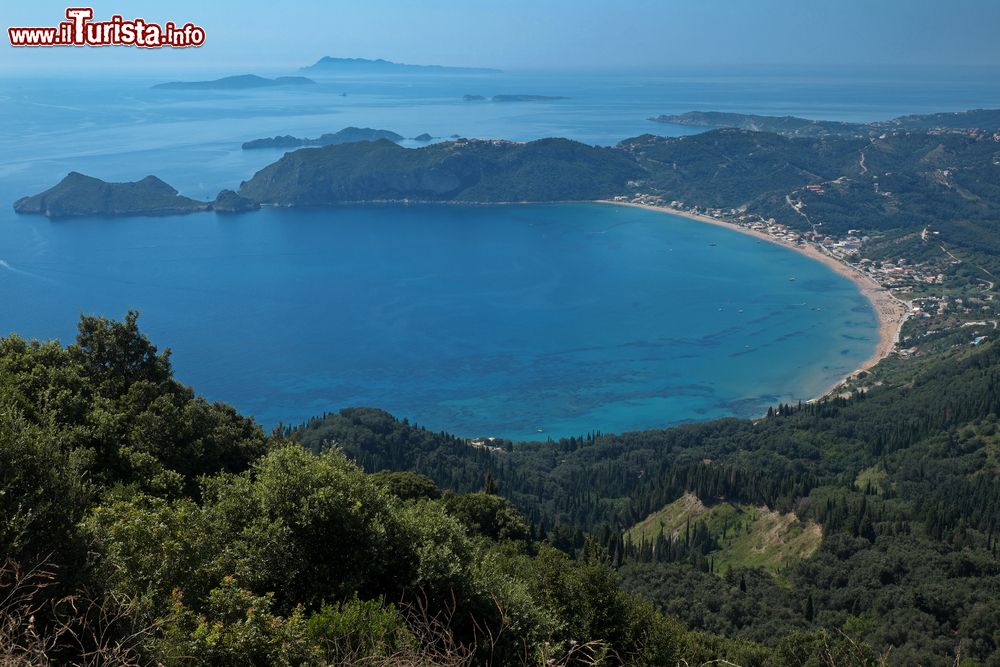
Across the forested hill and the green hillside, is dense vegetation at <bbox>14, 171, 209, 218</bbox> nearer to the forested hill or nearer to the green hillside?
the forested hill

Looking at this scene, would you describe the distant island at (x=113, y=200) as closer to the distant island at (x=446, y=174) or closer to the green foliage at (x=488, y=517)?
the distant island at (x=446, y=174)

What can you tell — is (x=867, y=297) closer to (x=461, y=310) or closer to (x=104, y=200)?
(x=461, y=310)

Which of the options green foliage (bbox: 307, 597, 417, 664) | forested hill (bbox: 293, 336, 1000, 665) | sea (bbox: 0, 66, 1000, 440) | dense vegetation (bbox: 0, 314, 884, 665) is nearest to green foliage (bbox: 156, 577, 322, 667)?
dense vegetation (bbox: 0, 314, 884, 665)

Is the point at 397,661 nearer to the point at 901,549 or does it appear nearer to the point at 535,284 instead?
the point at 901,549

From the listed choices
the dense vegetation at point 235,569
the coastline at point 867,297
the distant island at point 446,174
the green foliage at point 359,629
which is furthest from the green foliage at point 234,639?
the distant island at point 446,174

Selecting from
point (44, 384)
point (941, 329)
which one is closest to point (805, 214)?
point (941, 329)

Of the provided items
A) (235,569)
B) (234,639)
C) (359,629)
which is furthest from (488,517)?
(234,639)

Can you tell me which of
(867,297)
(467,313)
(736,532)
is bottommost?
(736,532)
